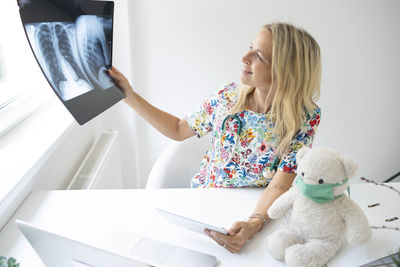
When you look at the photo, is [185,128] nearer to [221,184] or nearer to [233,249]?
[221,184]

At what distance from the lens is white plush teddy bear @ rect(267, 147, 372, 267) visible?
2.68 ft

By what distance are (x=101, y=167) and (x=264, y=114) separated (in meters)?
0.76

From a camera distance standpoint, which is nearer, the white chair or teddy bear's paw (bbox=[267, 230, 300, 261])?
teddy bear's paw (bbox=[267, 230, 300, 261])

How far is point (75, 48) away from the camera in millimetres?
978

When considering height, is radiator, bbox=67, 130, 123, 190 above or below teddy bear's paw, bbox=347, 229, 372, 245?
below

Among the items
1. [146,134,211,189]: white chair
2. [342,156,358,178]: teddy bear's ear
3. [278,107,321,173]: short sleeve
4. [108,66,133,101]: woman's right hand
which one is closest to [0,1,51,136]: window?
[108,66,133,101]: woman's right hand

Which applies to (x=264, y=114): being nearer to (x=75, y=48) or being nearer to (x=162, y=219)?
(x=162, y=219)

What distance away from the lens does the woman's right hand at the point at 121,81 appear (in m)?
1.20

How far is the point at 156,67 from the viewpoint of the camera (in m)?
2.12

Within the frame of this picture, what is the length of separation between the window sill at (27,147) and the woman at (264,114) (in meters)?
0.31

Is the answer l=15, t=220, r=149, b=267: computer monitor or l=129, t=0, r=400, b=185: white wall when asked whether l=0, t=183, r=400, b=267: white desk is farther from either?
l=129, t=0, r=400, b=185: white wall

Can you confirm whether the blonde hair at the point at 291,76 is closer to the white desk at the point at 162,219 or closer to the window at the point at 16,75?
the white desk at the point at 162,219

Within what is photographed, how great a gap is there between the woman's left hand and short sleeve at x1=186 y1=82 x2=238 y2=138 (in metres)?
0.50

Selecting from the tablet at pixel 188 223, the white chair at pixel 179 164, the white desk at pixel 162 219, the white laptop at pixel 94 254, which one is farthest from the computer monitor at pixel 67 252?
the white chair at pixel 179 164
